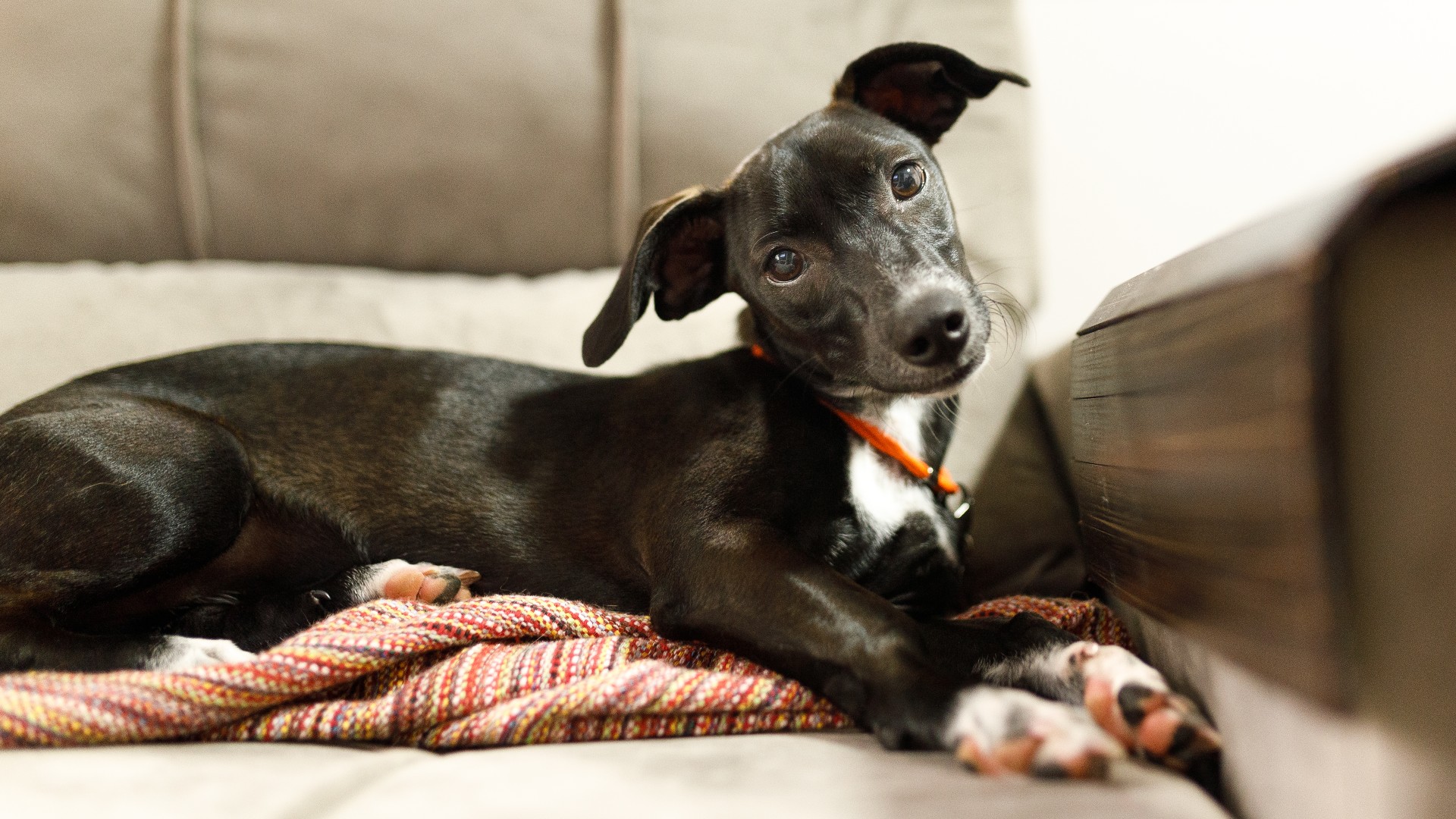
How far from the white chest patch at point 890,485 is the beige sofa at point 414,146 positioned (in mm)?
671

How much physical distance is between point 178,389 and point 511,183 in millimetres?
979

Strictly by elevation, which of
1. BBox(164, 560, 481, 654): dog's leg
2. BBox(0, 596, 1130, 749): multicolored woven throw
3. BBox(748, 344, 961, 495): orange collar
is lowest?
BBox(164, 560, 481, 654): dog's leg

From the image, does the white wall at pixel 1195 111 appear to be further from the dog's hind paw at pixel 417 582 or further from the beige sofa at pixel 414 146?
the dog's hind paw at pixel 417 582

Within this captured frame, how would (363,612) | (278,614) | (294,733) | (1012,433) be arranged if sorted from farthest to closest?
(1012,433)
(278,614)
(363,612)
(294,733)

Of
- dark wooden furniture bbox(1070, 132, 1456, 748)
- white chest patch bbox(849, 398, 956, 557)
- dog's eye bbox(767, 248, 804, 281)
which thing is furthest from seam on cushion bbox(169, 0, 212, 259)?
dark wooden furniture bbox(1070, 132, 1456, 748)

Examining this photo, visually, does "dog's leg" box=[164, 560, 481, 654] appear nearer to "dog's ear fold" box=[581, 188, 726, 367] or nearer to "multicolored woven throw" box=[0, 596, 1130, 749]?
"multicolored woven throw" box=[0, 596, 1130, 749]

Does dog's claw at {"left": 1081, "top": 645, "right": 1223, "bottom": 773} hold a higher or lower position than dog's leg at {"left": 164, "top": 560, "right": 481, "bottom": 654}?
higher

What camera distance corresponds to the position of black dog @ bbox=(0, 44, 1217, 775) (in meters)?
1.46

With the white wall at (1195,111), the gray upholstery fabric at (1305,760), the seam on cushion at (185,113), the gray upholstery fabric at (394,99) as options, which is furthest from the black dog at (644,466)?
the white wall at (1195,111)

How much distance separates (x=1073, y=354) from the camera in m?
1.49

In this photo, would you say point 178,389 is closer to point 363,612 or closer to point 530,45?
point 363,612

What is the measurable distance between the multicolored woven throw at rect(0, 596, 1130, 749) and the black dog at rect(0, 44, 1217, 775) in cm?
13

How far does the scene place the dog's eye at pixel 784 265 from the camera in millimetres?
1664

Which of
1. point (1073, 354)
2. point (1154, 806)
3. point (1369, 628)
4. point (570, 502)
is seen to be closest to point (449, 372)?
point (570, 502)
